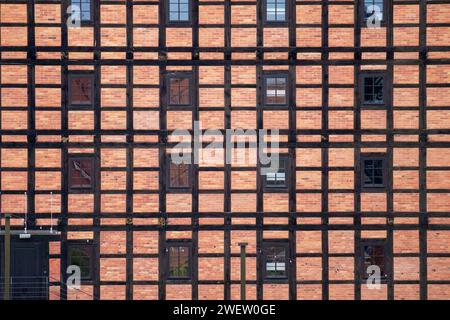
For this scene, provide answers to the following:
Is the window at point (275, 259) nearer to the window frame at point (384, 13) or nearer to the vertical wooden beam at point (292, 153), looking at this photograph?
the vertical wooden beam at point (292, 153)

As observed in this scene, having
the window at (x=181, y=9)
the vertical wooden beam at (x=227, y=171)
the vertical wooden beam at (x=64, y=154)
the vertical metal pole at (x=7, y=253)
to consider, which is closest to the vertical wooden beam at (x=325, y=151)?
the vertical wooden beam at (x=227, y=171)

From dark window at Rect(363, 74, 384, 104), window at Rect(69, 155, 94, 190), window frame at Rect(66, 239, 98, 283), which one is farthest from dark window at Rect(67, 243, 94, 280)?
dark window at Rect(363, 74, 384, 104)

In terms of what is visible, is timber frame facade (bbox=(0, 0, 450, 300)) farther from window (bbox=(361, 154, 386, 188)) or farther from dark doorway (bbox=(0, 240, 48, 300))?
dark doorway (bbox=(0, 240, 48, 300))

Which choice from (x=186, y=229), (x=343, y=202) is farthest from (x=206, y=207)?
(x=343, y=202)

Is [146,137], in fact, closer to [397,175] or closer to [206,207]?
[206,207]

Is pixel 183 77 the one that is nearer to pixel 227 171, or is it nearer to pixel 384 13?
pixel 227 171
